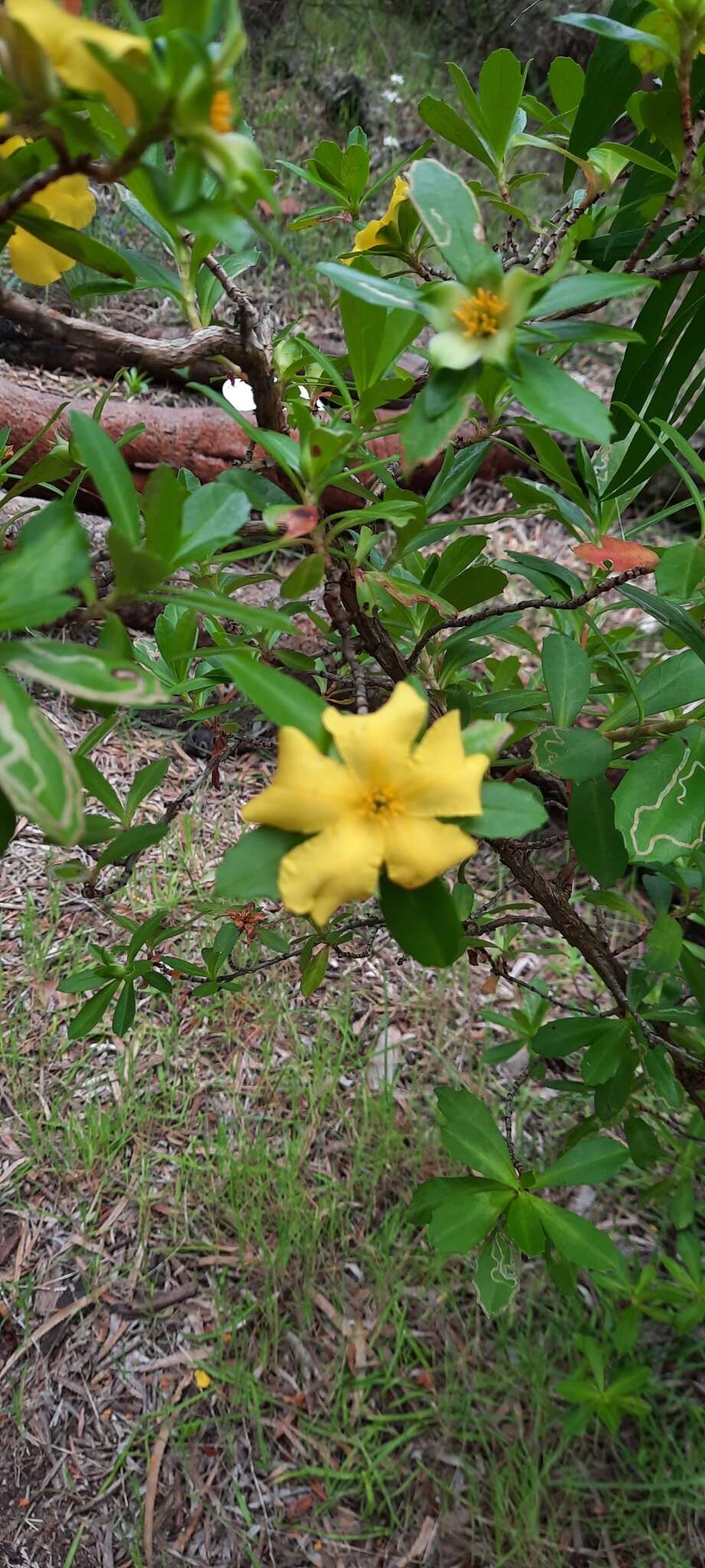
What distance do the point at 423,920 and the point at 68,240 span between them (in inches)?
14.3

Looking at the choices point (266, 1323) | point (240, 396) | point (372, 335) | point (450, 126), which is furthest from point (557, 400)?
point (266, 1323)

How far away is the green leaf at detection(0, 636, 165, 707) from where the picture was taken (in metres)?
0.36

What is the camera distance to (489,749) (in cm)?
42

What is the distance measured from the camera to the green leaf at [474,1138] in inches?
32.3

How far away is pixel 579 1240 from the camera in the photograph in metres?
0.80

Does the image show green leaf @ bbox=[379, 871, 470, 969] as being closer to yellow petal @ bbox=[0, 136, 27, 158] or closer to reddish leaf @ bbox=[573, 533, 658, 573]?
reddish leaf @ bbox=[573, 533, 658, 573]

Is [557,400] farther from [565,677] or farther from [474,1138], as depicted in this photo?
[474,1138]

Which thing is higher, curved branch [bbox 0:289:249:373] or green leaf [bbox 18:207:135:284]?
green leaf [bbox 18:207:135:284]

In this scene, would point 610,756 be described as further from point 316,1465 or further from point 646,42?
point 316,1465

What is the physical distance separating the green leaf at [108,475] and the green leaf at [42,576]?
1.0 inches

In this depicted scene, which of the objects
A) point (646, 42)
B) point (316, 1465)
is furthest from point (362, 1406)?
point (646, 42)

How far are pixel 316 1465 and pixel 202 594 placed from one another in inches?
46.8

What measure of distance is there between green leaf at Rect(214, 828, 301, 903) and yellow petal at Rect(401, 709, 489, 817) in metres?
0.05

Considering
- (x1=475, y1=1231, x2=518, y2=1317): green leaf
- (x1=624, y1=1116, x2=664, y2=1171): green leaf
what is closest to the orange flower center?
(x1=475, y1=1231, x2=518, y2=1317): green leaf
